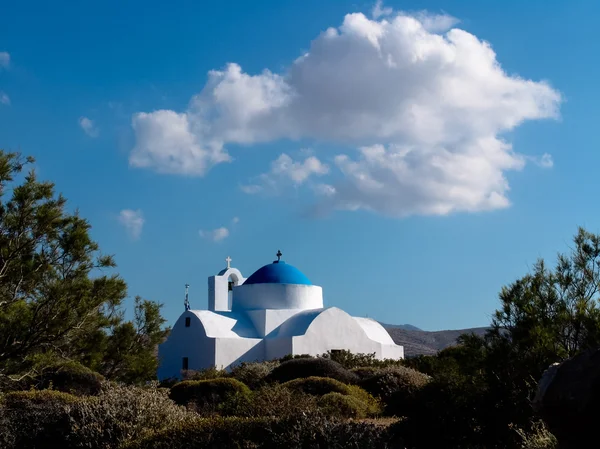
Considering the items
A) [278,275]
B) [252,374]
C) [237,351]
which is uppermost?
[278,275]

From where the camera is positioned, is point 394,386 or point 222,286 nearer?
point 394,386

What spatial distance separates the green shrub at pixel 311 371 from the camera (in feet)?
64.4

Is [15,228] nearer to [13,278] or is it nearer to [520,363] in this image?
[13,278]

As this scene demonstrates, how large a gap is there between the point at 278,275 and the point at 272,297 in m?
1.17

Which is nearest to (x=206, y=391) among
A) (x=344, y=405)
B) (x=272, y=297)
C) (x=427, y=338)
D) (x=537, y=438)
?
(x=344, y=405)

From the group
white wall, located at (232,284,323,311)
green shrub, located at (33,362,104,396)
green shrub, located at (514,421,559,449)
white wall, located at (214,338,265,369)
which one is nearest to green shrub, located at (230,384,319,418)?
green shrub, located at (514,421,559,449)

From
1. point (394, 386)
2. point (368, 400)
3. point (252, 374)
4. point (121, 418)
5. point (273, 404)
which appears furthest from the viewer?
point (252, 374)

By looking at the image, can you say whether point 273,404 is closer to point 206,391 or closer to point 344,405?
point 344,405

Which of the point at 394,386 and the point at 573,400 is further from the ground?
the point at 573,400

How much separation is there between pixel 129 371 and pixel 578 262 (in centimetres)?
1544

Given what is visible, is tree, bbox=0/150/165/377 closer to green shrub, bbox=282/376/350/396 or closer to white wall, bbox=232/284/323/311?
green shrub, bbox=282/376/350/396

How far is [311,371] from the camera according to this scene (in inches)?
794

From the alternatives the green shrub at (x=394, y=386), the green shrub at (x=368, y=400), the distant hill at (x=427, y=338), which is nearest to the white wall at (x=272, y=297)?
the green shrub at (x=394, y=386)

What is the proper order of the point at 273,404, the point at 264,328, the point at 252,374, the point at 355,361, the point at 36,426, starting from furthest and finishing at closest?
the point at 264,328, the point at 355,361, the point at 252,374, the point at 273,404, the point at 36,426
